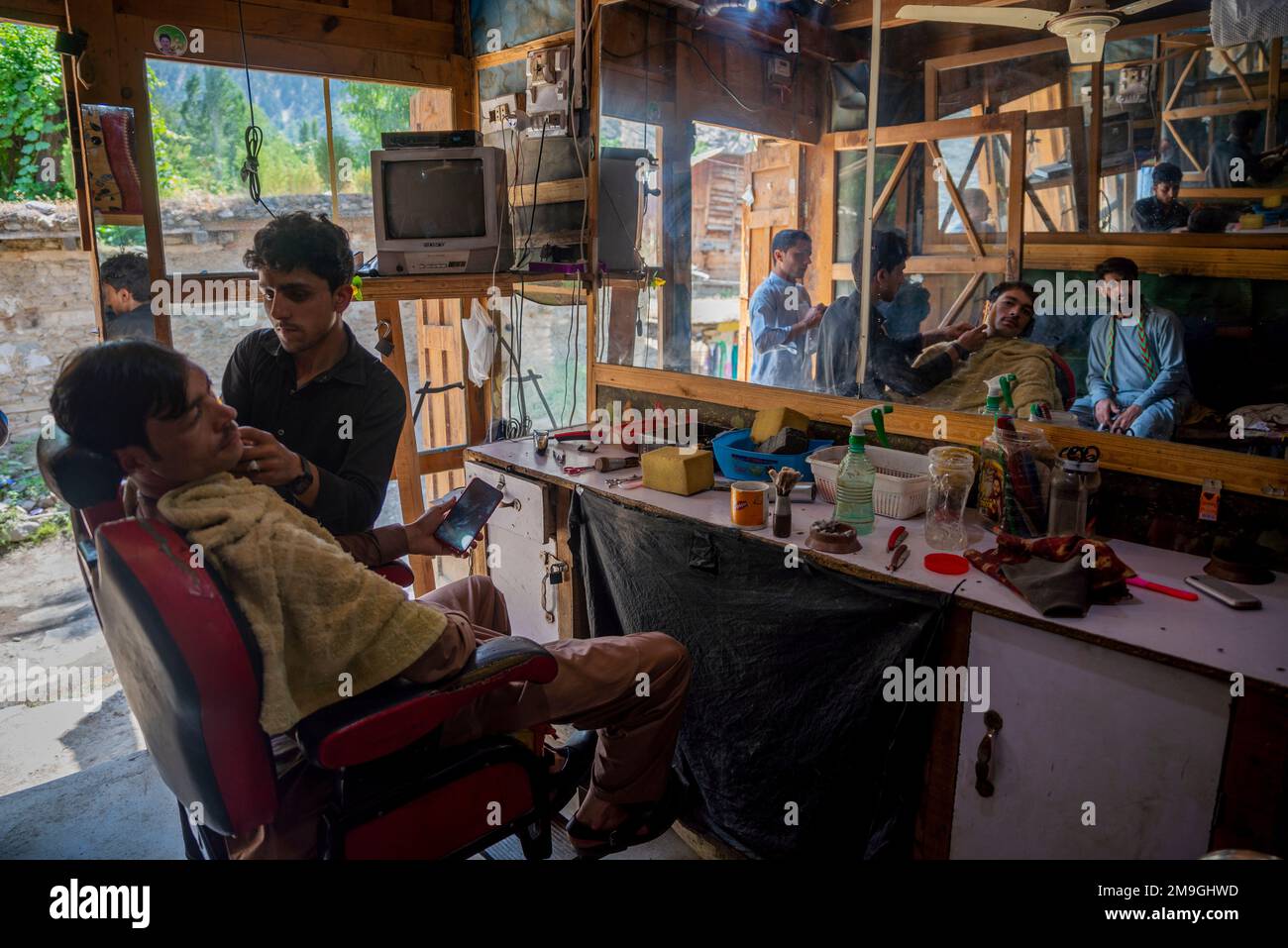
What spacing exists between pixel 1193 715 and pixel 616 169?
2.50 m

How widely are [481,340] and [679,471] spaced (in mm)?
1495

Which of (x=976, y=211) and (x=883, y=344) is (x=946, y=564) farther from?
(x=976, y=211)

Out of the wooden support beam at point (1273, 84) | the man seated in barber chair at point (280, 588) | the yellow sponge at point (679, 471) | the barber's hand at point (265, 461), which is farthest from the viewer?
the yellow sponge at point (679, 471)

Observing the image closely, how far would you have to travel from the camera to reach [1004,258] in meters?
2.05

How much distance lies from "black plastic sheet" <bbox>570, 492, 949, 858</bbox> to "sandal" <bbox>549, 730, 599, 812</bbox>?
0.46 m

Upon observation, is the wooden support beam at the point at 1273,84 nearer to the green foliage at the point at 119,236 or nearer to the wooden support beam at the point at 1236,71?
the wooden support beam at the point at 1236,71

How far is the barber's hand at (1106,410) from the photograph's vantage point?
1.89 m

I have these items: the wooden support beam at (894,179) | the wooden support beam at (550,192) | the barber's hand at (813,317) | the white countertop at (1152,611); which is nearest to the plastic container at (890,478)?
the white countertop at (1152,611)

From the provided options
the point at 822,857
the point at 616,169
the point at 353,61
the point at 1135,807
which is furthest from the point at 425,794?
the point at 353,61

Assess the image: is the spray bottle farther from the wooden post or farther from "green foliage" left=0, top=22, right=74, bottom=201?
"green foliage" left=0, top=22, right=74, bottom=201

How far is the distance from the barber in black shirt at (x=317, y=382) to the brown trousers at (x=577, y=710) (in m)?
0.34

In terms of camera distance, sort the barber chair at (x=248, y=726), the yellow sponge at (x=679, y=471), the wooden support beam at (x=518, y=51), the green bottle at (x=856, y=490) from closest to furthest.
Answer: the barber chair at (x=248, y=726), the green bottle at (x=856, y=490), the yellow sponge at (x=679, y=471), the wooden support beam at (x=518, y=51)

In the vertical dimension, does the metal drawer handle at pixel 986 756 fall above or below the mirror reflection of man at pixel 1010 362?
below

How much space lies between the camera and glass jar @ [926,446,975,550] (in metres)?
1.87
